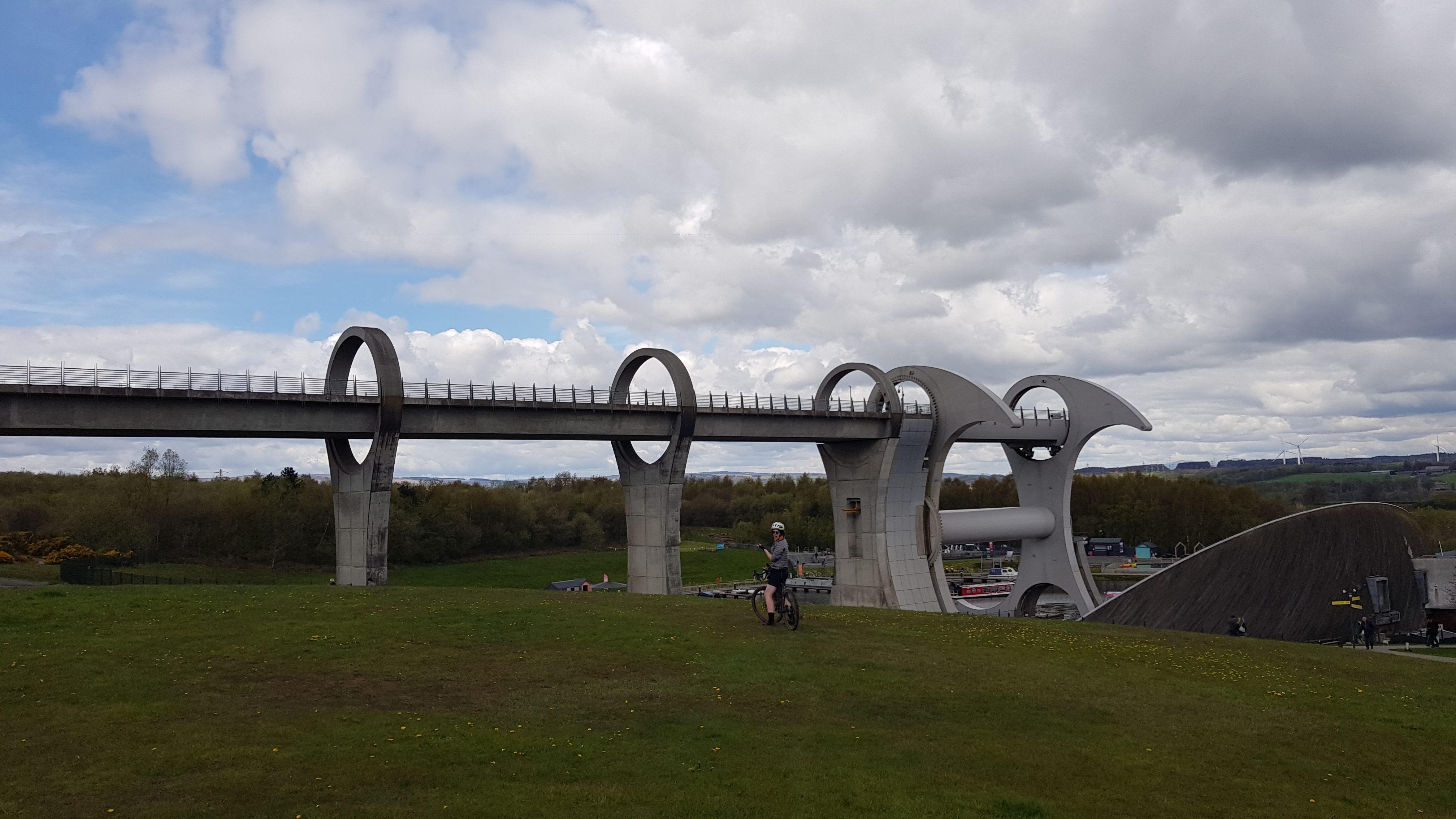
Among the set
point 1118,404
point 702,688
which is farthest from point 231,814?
point 1118,404

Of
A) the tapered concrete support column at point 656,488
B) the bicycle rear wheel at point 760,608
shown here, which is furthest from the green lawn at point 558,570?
the bicycle rear wheel at point 760,608

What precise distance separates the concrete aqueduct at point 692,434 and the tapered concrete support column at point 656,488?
0.09 meters

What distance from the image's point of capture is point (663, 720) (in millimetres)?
13547

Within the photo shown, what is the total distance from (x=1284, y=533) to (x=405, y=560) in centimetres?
8301

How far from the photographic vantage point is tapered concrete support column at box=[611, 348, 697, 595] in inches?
2058

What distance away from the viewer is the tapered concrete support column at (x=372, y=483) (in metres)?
42.2

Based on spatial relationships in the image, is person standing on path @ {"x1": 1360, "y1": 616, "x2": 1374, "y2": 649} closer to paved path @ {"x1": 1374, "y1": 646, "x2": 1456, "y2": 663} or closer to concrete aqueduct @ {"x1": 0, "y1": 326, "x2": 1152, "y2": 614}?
paved path @ {"x1": 1374, "y1": 646, "x2": 1456, "y2": 663}

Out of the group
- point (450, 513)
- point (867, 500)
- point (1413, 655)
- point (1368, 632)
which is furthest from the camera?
point (450, 513)


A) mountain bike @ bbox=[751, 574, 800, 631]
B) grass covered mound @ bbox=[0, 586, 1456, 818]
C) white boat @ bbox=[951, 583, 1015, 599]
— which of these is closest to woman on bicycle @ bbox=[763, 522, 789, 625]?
mountain bike @ bbox=[751, 574, 800, 631]

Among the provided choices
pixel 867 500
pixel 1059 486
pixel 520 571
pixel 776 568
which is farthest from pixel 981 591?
pixel 776 568

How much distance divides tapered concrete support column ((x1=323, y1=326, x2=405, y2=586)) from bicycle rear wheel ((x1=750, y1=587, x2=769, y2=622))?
23811 mm

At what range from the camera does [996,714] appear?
14672 millimetres

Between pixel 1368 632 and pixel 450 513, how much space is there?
87660mm

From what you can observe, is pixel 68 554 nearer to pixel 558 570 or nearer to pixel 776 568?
pixel 776 568
